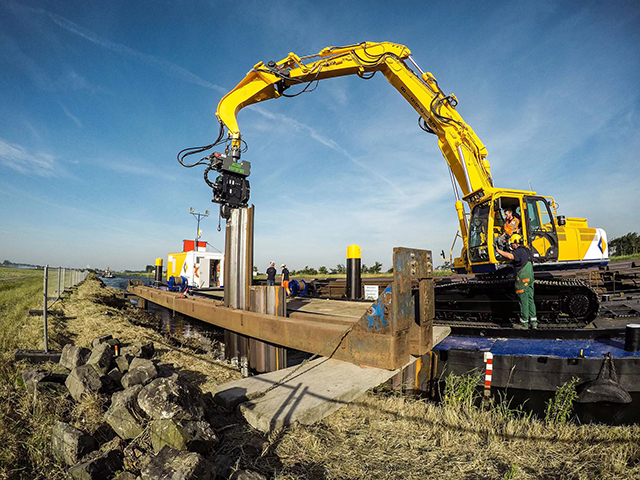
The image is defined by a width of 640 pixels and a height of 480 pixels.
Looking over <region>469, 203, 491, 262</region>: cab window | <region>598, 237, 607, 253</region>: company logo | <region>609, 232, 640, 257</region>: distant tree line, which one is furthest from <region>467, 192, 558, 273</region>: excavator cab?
<region>609, 232, 640, 257</region>: distant tree line

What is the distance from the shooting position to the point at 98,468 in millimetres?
2322

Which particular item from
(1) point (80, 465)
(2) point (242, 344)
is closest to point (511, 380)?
(2) point (242, 344)

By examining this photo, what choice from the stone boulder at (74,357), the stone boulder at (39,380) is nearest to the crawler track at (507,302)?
the stone boulder at (74,357)

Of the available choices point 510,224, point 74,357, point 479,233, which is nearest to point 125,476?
point 74,357

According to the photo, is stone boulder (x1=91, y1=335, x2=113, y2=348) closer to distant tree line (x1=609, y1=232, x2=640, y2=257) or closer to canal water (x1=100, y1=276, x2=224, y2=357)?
canal water (x1=100, y1=276, x2=224, y2=357)

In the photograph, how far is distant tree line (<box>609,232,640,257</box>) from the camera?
116 feet

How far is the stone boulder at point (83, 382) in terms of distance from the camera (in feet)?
11.6

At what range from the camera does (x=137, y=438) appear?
2.67 m

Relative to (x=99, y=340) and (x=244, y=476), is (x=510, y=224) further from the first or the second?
(x=99, y=340)

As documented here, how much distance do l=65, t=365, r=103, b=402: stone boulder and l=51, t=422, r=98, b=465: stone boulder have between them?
2.75ft

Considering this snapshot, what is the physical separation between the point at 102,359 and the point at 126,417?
161 centimetres

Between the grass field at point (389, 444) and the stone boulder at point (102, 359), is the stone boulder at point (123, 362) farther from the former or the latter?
the grass field at point (389, 444)

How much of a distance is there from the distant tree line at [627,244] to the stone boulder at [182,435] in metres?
44.0

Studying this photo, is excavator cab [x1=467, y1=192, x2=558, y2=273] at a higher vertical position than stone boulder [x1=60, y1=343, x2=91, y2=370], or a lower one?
higher
